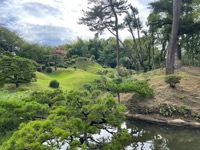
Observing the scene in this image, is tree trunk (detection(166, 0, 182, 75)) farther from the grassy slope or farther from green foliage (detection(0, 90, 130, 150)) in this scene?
green foliage (detection(0, 90, 130, 150))

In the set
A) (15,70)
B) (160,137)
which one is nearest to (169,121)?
(160,137)

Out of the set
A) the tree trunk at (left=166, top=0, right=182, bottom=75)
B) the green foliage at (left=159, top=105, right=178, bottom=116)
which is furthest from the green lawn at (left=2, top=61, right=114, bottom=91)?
the green foliage at (left=159, top=105, right=178, bottom=116)

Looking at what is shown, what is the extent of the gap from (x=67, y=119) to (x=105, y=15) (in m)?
18.6

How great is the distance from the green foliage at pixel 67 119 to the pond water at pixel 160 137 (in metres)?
2.36

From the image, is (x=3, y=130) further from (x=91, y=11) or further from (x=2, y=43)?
(x=2, y=43)

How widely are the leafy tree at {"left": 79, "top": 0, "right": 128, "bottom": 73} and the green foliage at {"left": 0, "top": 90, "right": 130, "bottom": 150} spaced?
664 inches

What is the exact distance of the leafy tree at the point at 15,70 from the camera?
1969 cm

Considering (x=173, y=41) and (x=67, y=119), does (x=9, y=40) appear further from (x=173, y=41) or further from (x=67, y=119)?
(x=67, y=119)

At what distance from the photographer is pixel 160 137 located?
31.3 ft

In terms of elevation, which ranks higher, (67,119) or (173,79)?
(173,79)

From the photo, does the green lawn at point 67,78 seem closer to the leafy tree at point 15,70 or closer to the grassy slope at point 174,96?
the leafy tree at point 15,70

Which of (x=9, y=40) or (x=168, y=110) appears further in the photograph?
(x=9, y=40)

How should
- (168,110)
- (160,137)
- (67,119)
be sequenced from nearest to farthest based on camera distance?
(67,119), (160,137), (168,110)

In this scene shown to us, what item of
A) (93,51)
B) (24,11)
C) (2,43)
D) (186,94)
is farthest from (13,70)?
(24,11)
